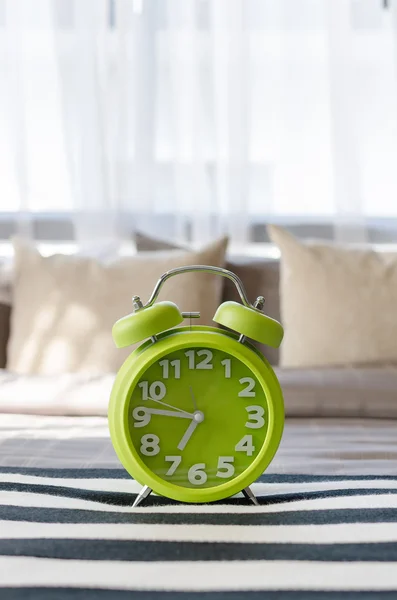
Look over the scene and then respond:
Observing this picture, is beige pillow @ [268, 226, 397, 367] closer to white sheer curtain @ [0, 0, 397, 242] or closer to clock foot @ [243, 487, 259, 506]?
white sheer curtain @ [0, 0, 397, 242]

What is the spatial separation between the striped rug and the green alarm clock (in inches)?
1.8

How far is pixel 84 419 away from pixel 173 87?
1.42 meters

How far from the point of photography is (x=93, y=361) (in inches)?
80.7

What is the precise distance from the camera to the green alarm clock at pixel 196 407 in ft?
3.35

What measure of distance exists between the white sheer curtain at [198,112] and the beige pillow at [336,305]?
1.64 feet

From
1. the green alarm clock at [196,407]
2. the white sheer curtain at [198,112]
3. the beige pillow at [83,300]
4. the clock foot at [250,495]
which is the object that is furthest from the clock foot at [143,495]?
the white sheer curtain at [198,112]

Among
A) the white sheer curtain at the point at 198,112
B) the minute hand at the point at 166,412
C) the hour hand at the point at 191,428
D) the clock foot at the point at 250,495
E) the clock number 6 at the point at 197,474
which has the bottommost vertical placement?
the clock foot at the point at 250,495

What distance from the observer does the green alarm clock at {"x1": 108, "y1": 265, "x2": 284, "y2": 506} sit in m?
1.02

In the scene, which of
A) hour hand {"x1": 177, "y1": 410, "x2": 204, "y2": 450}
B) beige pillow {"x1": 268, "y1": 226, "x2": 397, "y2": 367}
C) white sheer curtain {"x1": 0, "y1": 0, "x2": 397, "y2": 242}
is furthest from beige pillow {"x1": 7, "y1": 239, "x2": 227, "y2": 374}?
hour hand {"x1": 177, "y1": 410, "x2": 204, "y2": 450}

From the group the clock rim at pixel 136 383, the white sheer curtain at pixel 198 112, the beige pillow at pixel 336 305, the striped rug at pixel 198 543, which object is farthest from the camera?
the white sheer curtain at pixel 198 112

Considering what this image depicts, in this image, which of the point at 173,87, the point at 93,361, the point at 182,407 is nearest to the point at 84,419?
the point at 93,361

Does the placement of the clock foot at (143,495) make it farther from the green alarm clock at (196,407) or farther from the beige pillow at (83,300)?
the beige pillow at (83,300)

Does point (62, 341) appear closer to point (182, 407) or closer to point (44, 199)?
point (44, 199)

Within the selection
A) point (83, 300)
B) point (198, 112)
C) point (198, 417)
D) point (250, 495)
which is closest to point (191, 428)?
point (198, 417)
